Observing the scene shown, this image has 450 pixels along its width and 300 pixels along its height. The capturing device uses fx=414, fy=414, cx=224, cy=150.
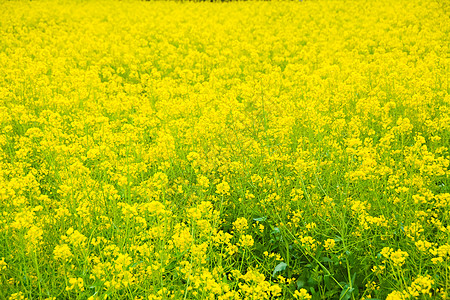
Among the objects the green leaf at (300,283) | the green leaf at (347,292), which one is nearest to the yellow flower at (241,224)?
the green leaf at (300,283)

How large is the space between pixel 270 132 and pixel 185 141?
96cm

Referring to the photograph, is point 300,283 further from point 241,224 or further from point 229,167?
point 229,167

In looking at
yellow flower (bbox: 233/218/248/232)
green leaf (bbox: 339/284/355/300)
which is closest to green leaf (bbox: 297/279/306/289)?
green leaf (bbox: 339/284/355/300)

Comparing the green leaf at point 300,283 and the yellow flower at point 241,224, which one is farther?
the yellow flower at point 241,224

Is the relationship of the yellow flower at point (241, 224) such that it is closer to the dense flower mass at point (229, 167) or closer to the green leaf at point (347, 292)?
the dense flower mass at point (229, 167)

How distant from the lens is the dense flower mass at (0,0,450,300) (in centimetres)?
279

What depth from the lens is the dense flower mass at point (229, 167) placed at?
279 cm

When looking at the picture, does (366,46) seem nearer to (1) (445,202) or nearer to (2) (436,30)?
(2) (436,30)

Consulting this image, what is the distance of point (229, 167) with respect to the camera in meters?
4.08

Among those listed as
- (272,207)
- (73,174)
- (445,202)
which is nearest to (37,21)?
(73,174)

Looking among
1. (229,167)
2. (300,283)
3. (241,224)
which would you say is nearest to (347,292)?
(300,283)

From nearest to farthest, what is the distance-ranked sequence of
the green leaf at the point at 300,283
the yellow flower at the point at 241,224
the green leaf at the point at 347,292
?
the green leaf at the point at 347,292, the green leaf at the point at 300,283, the yellow flower at the point at 241,224

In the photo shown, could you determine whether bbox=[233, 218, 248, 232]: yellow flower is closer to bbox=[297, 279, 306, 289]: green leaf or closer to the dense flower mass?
the dense flower mass

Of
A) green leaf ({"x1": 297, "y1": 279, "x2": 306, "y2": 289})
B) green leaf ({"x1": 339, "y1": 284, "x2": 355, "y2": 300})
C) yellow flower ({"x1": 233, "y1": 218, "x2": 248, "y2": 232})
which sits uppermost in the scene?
yellow flower ({"x1": 233, "y1": 218, "x2": 248, "y2": 232})
